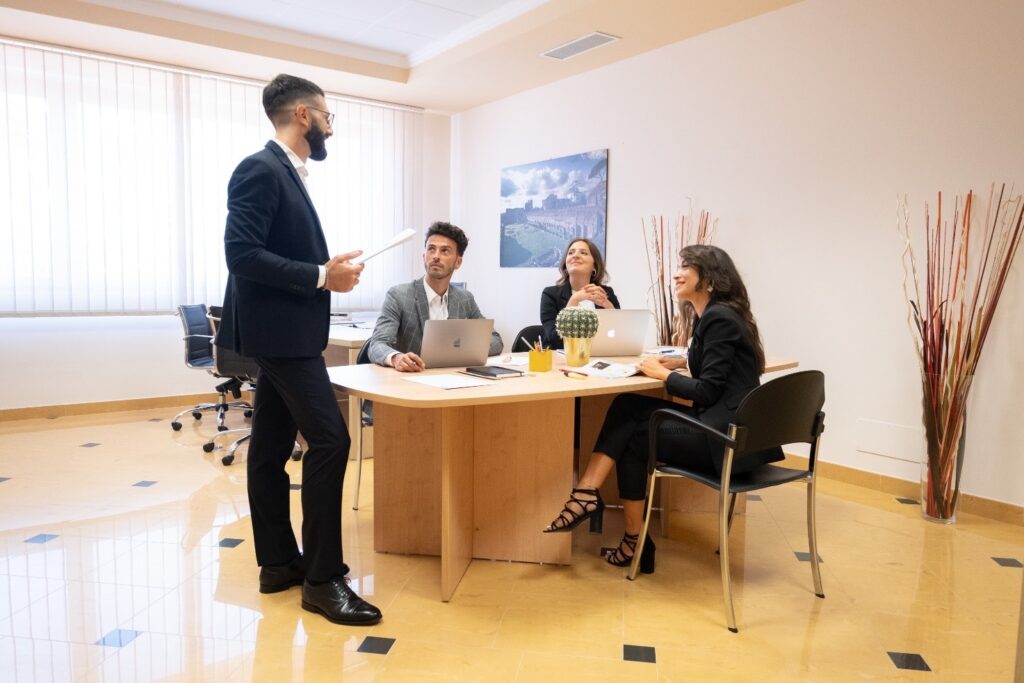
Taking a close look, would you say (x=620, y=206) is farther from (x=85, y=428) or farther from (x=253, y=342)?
(x=85, y=428)

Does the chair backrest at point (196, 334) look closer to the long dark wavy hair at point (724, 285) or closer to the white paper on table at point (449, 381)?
the white paper on table at point (449, 381)

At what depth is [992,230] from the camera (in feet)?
12.0

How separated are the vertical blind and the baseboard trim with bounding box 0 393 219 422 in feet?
2.54

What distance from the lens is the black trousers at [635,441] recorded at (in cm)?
273

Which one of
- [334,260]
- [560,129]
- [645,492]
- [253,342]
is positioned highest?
[560,129]

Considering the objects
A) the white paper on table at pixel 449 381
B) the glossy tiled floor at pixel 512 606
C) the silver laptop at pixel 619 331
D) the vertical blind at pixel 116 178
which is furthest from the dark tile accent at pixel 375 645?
the vertical blind at pixel 116 178

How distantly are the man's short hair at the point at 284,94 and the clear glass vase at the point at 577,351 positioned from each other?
1.39m

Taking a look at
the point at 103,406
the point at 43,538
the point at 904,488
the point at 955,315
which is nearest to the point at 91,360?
the point at 103,406

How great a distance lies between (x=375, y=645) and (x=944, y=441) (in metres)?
2.90

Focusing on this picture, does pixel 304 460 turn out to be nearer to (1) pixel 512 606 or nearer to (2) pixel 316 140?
→ (1) pixel 512 606

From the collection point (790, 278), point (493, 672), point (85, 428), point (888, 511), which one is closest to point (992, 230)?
point (790, 278)

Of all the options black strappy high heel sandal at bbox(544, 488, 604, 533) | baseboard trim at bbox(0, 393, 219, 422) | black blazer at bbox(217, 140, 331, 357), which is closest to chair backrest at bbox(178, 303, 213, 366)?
baseboard trim at bbox(0, 393, 219, 422)

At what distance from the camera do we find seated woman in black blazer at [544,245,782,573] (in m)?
2.70

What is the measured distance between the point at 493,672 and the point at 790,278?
323 cm
